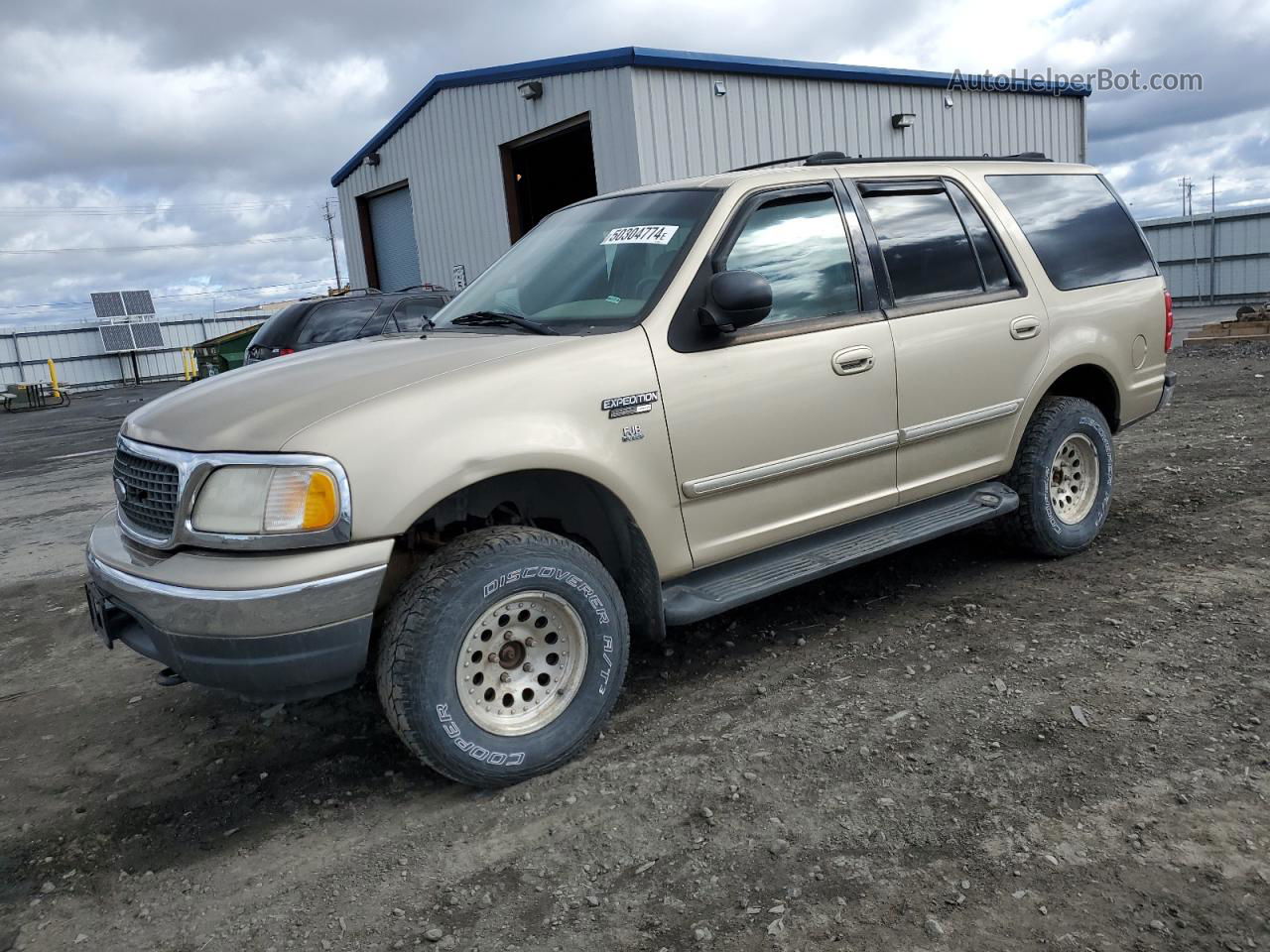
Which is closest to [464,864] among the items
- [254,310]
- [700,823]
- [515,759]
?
[515,759]

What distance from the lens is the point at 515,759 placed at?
3.05 meters

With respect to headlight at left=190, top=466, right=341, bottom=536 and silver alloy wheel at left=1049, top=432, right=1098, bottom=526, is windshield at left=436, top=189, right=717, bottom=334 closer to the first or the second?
headlight at left=190, top=466, right=341, bottom=536

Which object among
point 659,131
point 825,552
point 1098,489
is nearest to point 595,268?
point 825,552

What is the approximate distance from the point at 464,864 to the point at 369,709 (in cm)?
128

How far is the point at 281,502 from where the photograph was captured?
8.94 ft

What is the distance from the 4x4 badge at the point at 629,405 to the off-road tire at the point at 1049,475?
7.32 feet

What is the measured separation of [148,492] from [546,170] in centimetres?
1622

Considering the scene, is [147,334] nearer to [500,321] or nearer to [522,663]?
[500,321]

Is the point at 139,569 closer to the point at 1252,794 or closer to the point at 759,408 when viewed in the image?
the point at 759,408

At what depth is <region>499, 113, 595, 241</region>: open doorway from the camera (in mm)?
14172

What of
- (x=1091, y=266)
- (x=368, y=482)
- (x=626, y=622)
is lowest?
(x=626, y=622)

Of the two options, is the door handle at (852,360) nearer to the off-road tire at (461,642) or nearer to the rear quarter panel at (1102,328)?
the rear quarter panel at (1102,328)

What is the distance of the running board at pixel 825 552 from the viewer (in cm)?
346

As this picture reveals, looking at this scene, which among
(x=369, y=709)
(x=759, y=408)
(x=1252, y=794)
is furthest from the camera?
(x=369, y=709)
